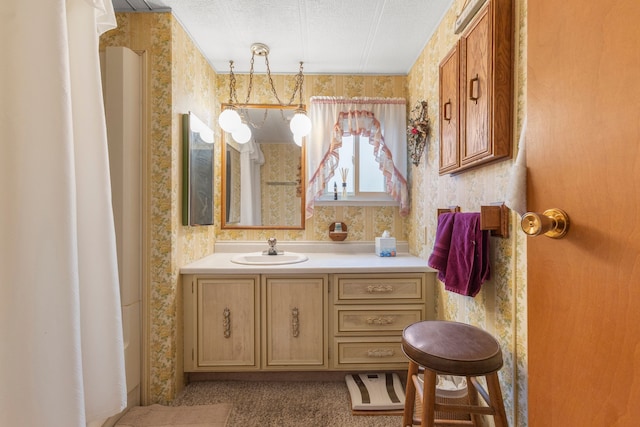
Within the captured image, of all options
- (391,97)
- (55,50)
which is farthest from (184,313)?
(391,97)

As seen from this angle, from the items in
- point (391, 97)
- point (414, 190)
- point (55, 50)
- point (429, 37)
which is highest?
point (429, 37)

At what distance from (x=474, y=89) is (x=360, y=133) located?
1129mm

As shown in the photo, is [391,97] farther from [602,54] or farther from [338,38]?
[602,54]

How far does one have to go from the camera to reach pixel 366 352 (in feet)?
5.87

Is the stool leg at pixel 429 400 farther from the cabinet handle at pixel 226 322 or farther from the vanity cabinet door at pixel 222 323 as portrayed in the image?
the cabinet handle at pixel 226 322

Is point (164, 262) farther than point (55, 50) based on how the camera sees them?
Yes

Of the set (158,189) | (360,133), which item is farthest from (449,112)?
(158,189)

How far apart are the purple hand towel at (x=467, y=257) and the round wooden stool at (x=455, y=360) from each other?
0.63 ft

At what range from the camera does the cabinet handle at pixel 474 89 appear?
48.1 inches

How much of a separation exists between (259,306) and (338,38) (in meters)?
1.83

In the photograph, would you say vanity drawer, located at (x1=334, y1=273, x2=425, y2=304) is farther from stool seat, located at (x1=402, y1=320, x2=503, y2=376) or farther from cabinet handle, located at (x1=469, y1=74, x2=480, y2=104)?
cabinet handle, located at (x1=469, y1=74, x2=480, y2=104)

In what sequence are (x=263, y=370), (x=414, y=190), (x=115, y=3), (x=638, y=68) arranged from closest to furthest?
(x=638, y=68) < (x=115, y=3) < (x=263, y=370) < (x=414, y=190)

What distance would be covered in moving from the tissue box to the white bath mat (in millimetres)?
826

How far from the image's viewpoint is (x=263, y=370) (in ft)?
5.86
